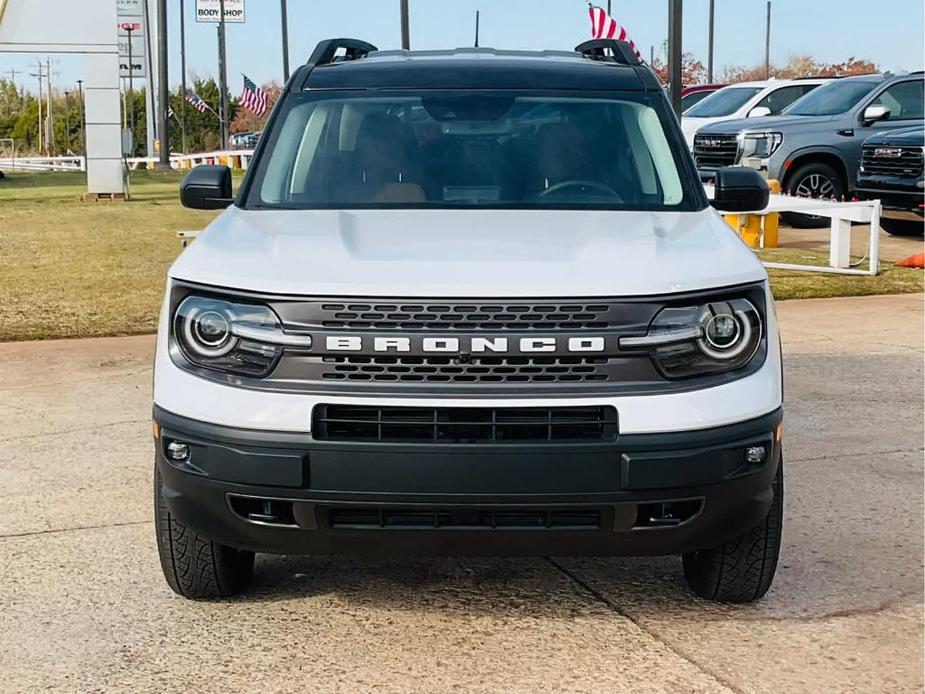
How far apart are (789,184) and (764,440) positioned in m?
14.7

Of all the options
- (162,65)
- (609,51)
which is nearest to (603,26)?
(609,51)

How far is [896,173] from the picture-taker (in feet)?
52.4

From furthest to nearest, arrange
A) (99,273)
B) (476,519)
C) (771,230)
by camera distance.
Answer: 1. (771,230)
2. (99,273)
3. (476,519)

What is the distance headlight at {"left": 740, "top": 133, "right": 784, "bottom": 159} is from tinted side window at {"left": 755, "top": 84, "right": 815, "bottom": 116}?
141 inches

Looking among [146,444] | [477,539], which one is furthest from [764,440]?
[146,444]

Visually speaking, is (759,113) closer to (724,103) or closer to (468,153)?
(724,103)

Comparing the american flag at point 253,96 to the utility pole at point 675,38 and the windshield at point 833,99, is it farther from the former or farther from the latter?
the utility pole at point 675,38

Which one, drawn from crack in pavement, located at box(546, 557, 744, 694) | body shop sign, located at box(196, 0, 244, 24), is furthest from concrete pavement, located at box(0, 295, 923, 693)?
body shop sign, located at box(196, 0, 244, 24)

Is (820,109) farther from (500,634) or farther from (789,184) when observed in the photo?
(500,634)

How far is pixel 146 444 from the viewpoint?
660 cm

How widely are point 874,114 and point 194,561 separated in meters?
15.2

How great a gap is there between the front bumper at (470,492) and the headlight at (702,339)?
0.19 m

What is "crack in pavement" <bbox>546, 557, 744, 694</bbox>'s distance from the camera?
3692 millimetres

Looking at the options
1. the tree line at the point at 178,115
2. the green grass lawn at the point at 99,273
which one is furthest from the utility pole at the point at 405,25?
the tree line at the point at 178,115
